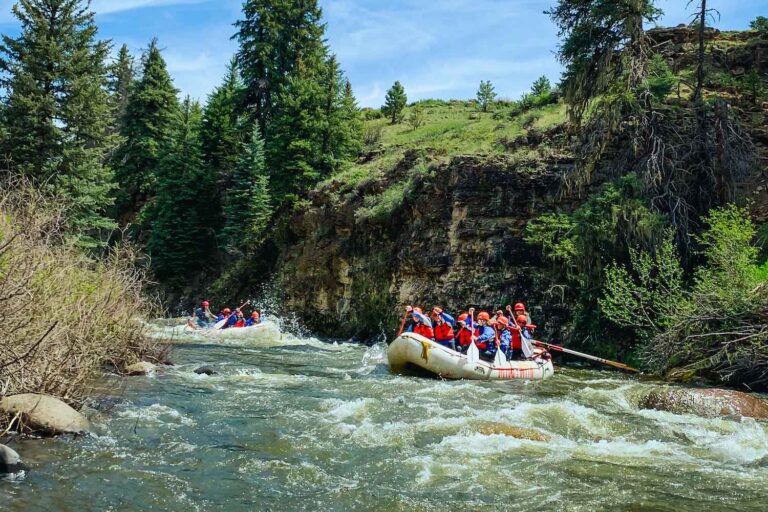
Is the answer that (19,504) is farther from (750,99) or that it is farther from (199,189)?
(199,189)

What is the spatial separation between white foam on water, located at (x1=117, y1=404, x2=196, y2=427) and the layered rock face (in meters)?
12.0

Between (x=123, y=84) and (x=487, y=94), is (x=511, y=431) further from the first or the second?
(x=123, y=84)

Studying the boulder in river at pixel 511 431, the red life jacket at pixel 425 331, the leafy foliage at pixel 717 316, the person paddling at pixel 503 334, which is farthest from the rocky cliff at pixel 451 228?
the boulder in river at pixel 511 431

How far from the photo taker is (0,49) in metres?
20.7

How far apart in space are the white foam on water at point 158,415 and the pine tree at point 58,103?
39.7 ft

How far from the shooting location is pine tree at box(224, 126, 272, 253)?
3212 centimetres

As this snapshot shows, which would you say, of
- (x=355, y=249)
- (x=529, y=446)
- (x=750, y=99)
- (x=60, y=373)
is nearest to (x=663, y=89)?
(x=750, y=99)

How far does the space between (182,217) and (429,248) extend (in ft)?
59.9

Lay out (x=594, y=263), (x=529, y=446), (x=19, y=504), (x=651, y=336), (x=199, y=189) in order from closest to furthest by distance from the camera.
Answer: (x=19, y=504) → (x=529, y=446) → (x=651, y=336) → (x=594, y=263) → (x=199, y=189)

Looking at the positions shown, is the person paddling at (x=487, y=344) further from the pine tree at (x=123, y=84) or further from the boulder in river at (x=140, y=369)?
the pine tree at (x=123, y=84)

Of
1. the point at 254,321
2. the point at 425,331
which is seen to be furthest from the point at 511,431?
the point at 254,321

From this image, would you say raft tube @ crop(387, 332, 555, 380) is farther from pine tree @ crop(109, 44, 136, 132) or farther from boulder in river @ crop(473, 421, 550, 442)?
pine tree @ crop(109, 44, 136, 132)

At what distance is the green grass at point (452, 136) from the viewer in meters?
25.0

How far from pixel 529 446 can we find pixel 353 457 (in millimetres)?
2319
